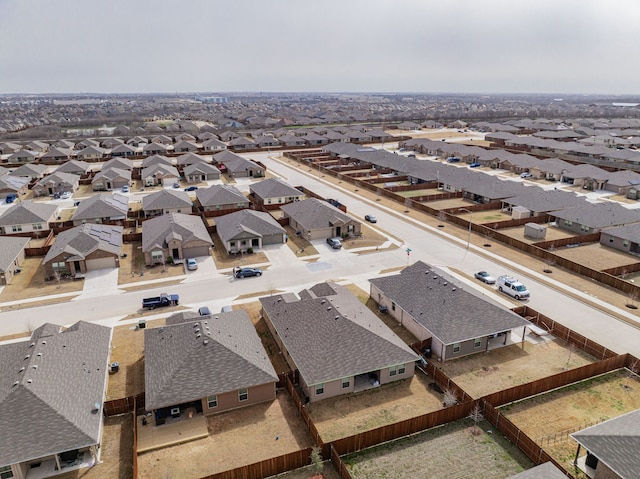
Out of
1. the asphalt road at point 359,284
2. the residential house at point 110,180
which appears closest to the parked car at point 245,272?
the asphalt road at point 359,284

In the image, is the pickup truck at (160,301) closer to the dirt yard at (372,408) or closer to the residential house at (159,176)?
the dirt yard at (372,408)

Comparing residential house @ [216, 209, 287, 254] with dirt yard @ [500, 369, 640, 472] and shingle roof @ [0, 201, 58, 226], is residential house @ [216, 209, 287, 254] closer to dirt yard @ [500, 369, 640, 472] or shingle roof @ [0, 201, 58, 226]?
shingle roof @ [0, 201, 58, 226]

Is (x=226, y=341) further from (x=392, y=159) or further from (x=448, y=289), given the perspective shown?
(x=392, y=159)

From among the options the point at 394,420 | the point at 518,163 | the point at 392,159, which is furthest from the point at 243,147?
the point at 394,420

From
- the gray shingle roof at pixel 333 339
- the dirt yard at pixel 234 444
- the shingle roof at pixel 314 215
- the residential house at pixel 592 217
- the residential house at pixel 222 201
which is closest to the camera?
the dirt yard at pixel 234 444

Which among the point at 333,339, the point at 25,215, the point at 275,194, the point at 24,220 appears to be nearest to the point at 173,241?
the point at 275,194

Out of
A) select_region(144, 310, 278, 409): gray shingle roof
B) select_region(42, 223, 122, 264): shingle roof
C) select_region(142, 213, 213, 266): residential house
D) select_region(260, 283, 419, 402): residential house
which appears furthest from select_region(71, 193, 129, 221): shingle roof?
select_region(260, 283, 419, 402): residential house

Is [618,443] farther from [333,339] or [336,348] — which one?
[333,339]
